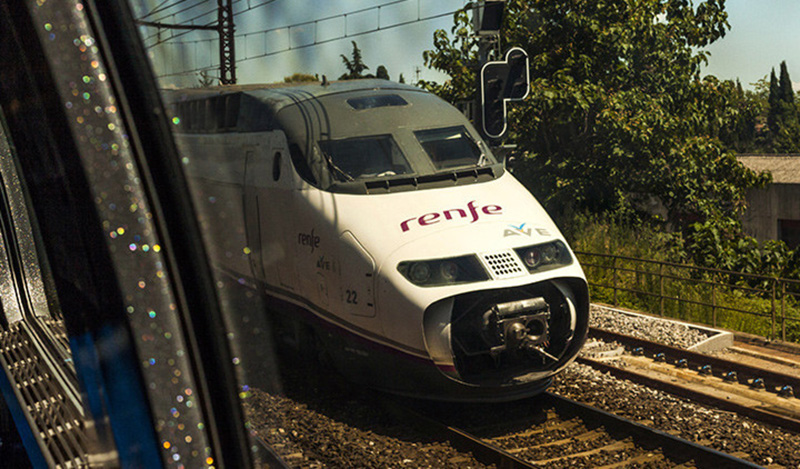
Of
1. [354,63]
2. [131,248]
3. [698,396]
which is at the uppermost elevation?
[354,63]

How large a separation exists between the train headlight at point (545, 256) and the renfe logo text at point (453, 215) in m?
0.45

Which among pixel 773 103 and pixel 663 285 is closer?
pixel 663 285

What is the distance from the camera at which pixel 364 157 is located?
6.95 metres

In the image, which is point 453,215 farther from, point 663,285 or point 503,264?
point 663,285

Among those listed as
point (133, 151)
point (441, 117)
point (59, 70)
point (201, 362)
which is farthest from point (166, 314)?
point (441, 117)

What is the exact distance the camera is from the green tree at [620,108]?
1612cm

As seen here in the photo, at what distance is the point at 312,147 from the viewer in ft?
22.6

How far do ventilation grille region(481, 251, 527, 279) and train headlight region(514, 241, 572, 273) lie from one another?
10cm

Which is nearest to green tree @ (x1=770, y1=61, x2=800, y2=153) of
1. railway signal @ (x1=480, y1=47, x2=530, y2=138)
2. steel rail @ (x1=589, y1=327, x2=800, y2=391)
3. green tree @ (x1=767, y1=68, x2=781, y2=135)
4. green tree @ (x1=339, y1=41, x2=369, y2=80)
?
green tree @ (x1=767, y1=68, x2=781, y2=135)

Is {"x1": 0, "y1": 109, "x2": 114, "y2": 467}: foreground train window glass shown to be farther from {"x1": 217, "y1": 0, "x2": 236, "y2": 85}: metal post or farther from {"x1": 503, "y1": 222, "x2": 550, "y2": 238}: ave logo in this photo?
{"x1": 503, "y1": 222, "x2": 550, "y2": 238}: ave logo

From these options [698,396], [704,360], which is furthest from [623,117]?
[698,396]

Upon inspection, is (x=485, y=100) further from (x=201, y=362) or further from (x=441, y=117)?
(x=201, y=362)

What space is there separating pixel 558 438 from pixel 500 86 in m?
5.56

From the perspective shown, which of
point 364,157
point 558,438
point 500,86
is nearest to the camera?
point 558,438
